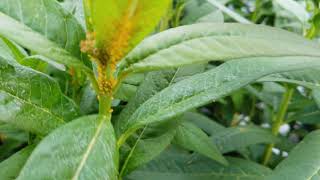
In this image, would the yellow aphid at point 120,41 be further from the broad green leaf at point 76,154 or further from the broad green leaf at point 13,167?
the broad green leaf at point 13,167

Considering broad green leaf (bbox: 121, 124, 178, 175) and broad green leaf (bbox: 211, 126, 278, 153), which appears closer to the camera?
broad green leaf (bbox: 121, 124, 178, 175)

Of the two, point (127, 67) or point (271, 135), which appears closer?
point (127, 67)

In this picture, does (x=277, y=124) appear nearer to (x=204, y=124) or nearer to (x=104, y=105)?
(x=204, y=124)

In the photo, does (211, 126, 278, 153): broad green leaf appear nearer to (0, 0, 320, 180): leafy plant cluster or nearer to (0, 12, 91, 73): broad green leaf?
(0, 0, 320, 180): leafy plant cluster

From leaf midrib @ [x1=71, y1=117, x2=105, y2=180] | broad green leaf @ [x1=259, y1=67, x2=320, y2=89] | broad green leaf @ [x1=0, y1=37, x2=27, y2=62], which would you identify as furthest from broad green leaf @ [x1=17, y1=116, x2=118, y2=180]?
broad green leaf @ [x1=259, y1=67, x2=320, y2=89]

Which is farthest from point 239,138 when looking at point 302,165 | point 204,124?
point 302,165

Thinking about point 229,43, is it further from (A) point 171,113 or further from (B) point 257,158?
(B) point 257,158

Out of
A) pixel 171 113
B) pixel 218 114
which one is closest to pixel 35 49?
pixel 171 113
